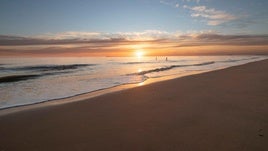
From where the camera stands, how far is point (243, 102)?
7.59 m

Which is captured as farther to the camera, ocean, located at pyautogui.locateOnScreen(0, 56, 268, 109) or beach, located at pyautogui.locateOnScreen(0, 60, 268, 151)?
ocean, located at pyautogui.locateOnScreen(0, 56, 268, 109)

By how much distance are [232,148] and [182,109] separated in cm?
291

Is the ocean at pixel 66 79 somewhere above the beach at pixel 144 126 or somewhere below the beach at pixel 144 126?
below

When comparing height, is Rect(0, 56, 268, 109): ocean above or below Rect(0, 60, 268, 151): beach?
below

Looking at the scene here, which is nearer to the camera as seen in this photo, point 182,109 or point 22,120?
point 22,120

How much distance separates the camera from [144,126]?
545 cm

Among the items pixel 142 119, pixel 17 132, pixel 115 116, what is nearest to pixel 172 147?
pixel 142 119

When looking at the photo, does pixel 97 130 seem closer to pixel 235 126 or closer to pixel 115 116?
pixel 115 116

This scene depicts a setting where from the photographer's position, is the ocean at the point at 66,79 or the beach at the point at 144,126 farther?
the ocean at the point at 66,79

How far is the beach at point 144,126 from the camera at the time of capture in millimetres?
4375

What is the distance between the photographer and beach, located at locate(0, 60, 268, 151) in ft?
14.4

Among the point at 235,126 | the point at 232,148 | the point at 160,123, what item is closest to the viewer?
the point at 232,148

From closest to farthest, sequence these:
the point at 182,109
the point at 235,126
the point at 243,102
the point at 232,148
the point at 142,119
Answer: the point at 232,148
the point at 235,126
the point at 142,119
the point at 182,109
the point at 243,102

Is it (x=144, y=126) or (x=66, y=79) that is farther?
(x=66, y=79)
